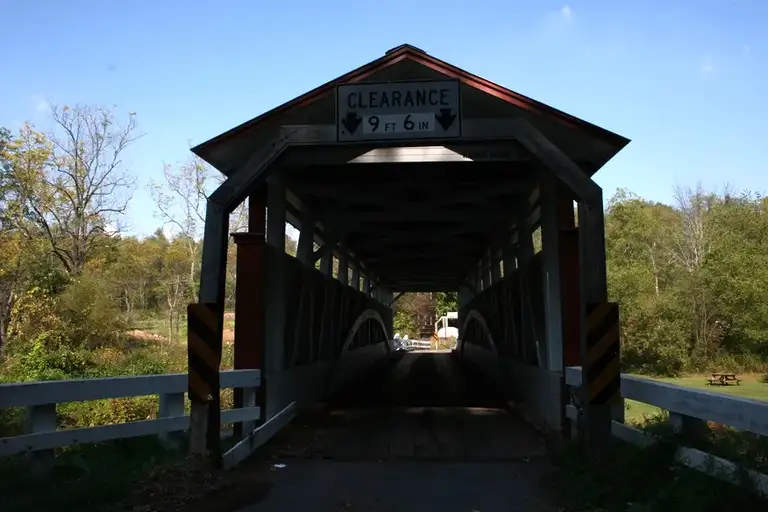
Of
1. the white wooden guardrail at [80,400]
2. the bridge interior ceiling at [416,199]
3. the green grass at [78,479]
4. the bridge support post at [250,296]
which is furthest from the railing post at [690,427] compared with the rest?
the bridge support post at [250,296]

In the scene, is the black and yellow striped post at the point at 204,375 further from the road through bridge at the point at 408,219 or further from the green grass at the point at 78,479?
the green grass at the point at 78,479

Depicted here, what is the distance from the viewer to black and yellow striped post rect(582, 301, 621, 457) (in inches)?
239

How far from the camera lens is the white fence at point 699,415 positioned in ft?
12.8

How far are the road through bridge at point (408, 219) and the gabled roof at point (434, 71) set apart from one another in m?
0.02

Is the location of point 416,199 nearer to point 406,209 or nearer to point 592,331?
point 406,209

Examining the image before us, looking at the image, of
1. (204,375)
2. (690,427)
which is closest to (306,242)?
(204,375)

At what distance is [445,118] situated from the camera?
668 cm

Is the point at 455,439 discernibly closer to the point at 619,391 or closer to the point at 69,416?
the point at 619,391

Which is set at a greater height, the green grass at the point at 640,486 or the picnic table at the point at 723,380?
the green grass at the point at 640,486

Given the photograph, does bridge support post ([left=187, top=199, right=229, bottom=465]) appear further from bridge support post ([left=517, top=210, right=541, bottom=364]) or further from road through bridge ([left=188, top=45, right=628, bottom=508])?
bridge support post ([left=517, top=210, right=541, bottom=364])

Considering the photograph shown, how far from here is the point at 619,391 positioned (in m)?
6.13

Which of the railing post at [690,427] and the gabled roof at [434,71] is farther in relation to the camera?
the gabled roof at [434,71]

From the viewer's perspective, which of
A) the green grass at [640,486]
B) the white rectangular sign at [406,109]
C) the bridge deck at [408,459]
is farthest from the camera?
the white rectangular sign at [406,109]

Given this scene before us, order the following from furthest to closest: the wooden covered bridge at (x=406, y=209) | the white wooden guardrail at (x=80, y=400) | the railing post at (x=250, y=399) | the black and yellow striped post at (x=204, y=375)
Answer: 1. the railing post at (x=250, y=399)
2. the wooden covered bridge at (x=406, y=209)
3. the black and yellow striped post at (x=204, y=375)
4. the white wooden guardrail at (x=80, y=400)
